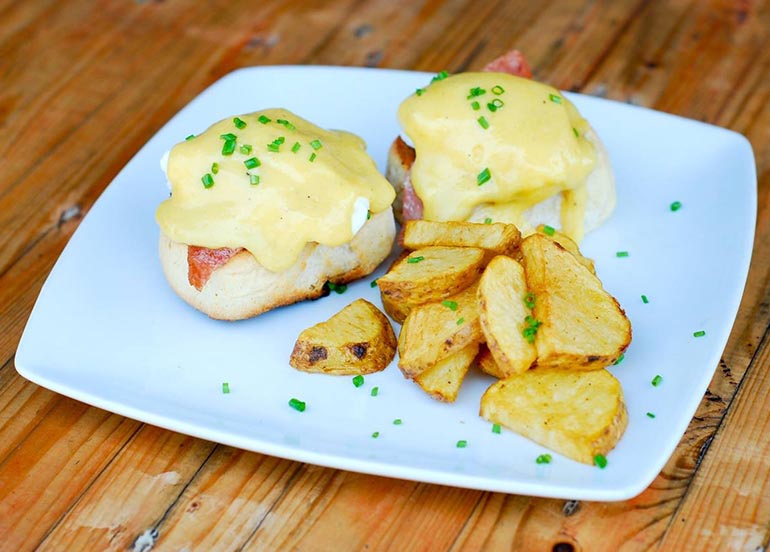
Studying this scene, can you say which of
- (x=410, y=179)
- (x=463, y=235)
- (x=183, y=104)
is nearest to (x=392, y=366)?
(x=463, y=235)

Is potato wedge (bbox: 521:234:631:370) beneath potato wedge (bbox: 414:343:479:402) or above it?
above

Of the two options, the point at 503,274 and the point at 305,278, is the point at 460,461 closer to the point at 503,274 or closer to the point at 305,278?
the point at 503,274

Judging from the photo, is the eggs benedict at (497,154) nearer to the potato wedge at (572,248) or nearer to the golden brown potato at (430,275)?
the potato wedge at (572,248)

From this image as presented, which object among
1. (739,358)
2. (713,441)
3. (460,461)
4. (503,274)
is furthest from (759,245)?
(460,461)

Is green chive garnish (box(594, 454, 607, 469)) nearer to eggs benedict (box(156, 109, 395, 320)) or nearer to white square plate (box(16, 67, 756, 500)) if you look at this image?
white square plate (box(16, 67, 756, 500))

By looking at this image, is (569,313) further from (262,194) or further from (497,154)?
(262,194)

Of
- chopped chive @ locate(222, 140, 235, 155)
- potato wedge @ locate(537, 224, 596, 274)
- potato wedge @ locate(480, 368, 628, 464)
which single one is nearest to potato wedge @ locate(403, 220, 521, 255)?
potato wedge @ locate(537, 224, 596, 274)
